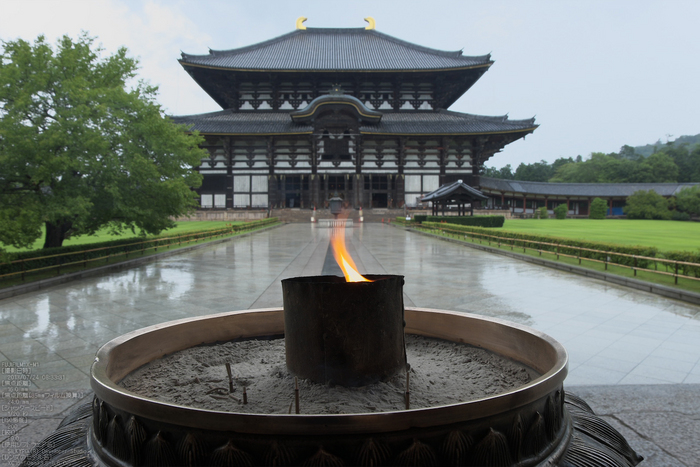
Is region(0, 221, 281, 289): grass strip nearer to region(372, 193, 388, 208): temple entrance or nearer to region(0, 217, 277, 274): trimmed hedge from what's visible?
region(0, 217, 277, 274): trimmed hedge

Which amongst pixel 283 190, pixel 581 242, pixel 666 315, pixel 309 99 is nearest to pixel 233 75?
pixel 309 99

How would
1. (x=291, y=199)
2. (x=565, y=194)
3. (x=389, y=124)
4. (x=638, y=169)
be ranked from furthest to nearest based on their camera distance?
(x=638, y=169)
(x=565, y=194)
(x=291, y=199)
(x=389, y=124)

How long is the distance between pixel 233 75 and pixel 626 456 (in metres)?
39.1

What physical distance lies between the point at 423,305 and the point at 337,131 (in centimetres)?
3041

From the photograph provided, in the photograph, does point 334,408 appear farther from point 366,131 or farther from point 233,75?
point 233,75

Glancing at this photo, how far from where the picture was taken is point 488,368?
2.27 m

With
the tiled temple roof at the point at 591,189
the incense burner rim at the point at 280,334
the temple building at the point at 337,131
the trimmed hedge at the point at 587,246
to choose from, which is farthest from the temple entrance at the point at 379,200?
the incense burner rim at the point at 280,334

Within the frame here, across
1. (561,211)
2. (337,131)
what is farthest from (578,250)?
(561,211)

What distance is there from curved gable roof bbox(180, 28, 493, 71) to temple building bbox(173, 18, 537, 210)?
0.65ft

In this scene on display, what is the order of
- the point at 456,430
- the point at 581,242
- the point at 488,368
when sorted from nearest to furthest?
the point at 456,430 < the point at 488,368 < the point at 581,242

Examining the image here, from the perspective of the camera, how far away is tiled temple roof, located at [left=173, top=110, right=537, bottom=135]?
109 feet

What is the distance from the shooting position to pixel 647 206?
4088cm

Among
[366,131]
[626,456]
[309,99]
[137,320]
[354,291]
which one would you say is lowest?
[137,320]

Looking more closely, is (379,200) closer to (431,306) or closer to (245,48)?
(245,48)
